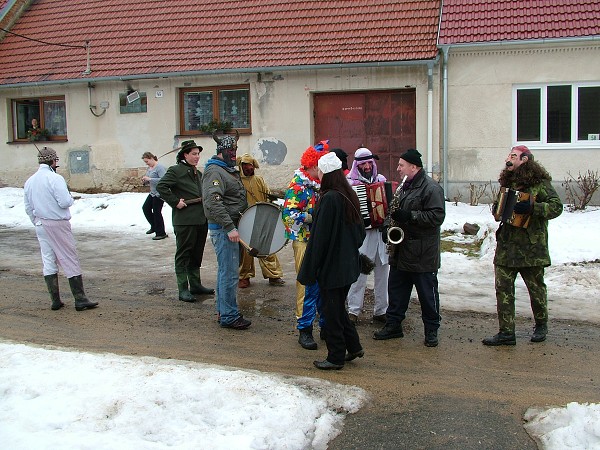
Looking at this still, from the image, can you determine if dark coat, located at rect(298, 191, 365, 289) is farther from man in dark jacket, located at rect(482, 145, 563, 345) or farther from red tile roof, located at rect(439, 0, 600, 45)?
red tile roof, located at rect(439, 0, 600, 45)

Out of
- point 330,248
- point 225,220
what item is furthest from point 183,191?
point 330,248

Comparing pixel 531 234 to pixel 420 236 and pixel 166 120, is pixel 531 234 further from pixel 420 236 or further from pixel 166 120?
pixel 166 120

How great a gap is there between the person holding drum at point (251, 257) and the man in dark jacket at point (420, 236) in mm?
→ 2675

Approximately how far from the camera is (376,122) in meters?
15.8

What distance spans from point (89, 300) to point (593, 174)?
10.8 meters

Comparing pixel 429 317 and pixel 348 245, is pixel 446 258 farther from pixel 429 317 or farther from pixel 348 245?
pixel 348 245

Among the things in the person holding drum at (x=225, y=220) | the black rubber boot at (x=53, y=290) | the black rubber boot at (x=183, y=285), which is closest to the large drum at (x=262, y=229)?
the person holding drum at (x=225, y=220)

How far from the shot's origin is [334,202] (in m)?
5.46

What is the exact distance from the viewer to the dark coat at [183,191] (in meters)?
7.95

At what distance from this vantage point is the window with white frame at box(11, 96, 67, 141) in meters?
18.6

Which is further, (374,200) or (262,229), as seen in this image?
(262,229)

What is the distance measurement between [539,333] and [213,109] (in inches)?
482

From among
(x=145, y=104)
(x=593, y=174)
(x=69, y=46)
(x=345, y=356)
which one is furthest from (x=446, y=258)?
(x=69, y=46)

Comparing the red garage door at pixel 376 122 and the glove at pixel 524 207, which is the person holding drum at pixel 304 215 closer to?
the glove at pixel 524 207
